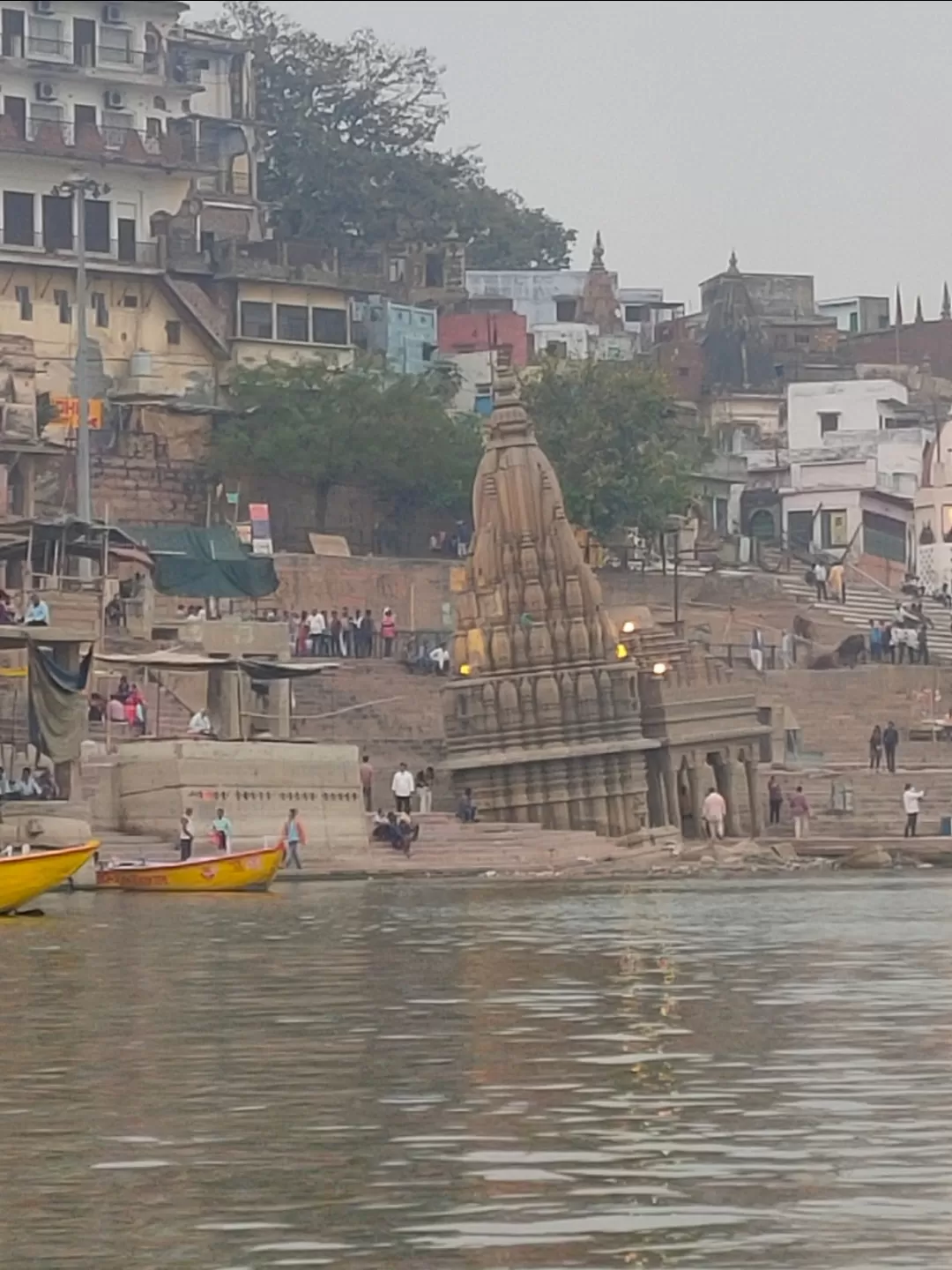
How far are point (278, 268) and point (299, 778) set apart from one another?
110 feet

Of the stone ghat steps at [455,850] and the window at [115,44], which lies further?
the window at [115,44]

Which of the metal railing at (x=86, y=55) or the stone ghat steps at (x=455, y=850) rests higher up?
the metal railing at (x=86, y=55)

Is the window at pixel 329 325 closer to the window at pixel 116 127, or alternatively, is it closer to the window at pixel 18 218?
the window at pixel 116 127

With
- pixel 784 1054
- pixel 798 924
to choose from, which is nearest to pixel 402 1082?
pixel 784 1054

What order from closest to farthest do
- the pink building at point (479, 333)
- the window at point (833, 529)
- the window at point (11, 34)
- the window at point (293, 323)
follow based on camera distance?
1. the window at point (293, 323)
2. the window at point (11, 34)
3. the window at point (833, 529)
4. the pink building at point (479, 333)

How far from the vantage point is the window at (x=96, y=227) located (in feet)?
247

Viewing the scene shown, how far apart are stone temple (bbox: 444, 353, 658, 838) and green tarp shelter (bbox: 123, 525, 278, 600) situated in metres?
6.04

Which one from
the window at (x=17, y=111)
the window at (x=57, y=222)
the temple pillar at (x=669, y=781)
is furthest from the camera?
the window at (x=17, y=111)

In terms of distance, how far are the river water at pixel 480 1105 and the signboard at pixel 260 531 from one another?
121 feet

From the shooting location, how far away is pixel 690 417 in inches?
3474

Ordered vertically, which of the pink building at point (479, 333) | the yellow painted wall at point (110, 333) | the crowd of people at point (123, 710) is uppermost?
the pink building at point (479, 333)

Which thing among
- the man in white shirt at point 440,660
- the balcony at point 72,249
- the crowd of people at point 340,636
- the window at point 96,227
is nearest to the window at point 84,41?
the window at point 96,227

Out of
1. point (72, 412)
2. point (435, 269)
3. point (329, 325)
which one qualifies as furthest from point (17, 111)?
point (435, 269)

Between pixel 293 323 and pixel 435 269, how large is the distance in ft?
52.3
